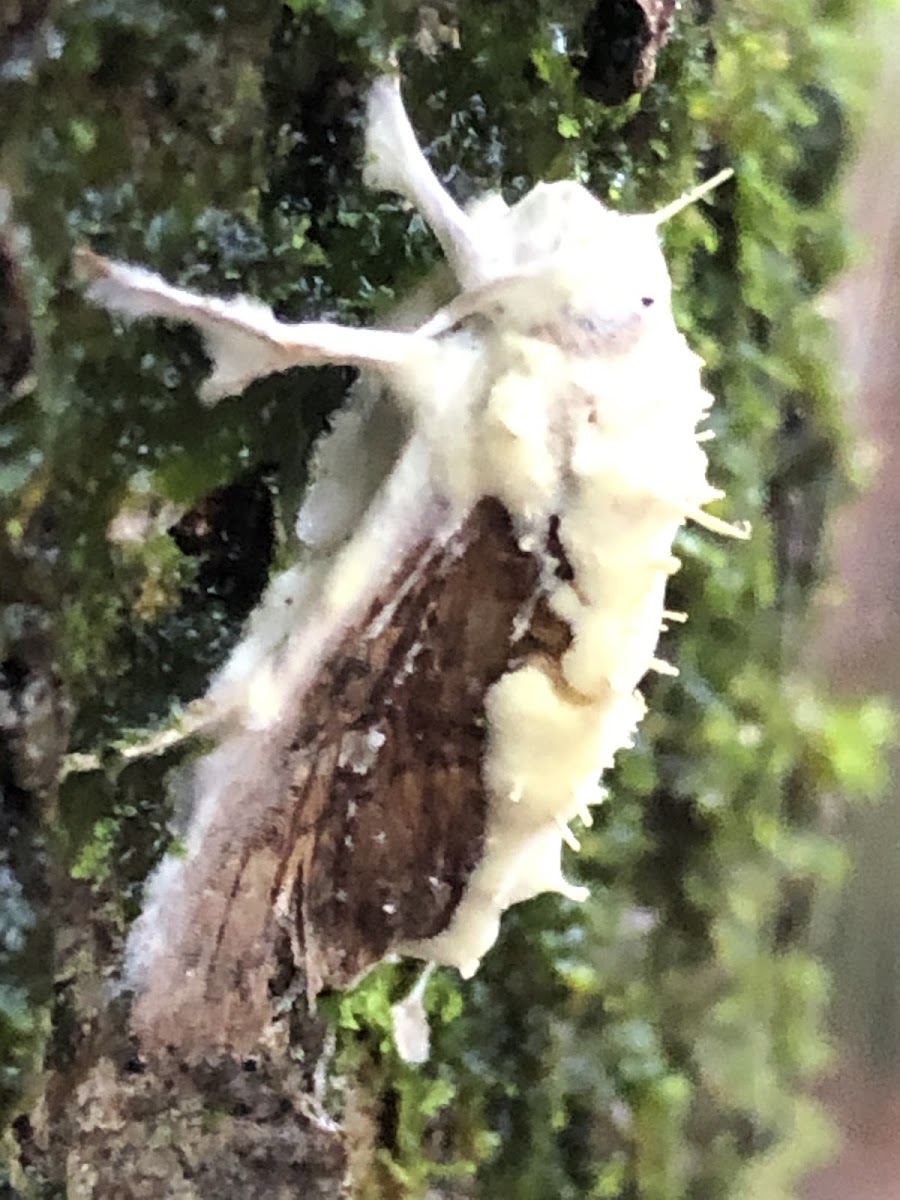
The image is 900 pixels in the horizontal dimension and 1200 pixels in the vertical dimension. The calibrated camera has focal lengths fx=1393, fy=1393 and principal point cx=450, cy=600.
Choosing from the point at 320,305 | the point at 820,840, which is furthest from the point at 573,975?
the point at 320,305

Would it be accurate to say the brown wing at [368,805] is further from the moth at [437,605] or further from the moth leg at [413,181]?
the moth leg at [413,181]

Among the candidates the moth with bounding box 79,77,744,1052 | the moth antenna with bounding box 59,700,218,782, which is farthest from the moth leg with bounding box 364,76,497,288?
the moth antenna with bounding box 59,700,218,782

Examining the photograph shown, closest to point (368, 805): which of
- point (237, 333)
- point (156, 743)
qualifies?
point (156, 743)

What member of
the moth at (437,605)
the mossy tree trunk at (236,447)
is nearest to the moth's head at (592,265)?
the moth at (437,605)

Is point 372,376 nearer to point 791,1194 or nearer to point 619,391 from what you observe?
point 619,391

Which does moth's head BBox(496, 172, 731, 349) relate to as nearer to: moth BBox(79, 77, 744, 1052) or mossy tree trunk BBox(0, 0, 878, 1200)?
moth BBox(79, 77, 744, 1052)

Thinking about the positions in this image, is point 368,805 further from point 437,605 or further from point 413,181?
point 413,181

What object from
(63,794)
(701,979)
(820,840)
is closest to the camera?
(63,794)

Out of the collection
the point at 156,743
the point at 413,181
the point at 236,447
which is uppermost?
the point at 413,181
